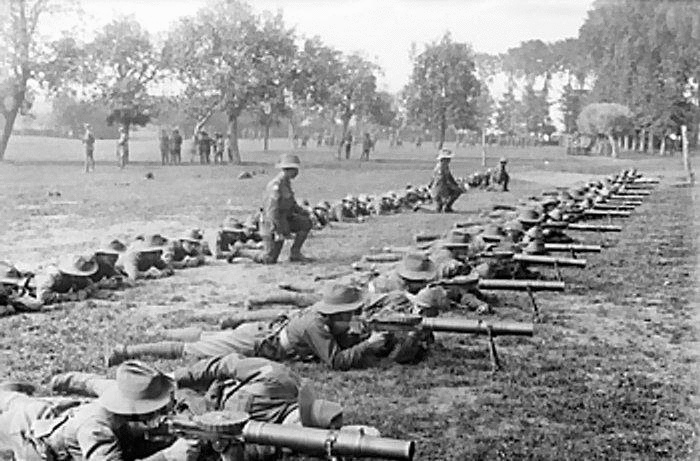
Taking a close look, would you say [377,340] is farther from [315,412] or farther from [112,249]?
[112,249]

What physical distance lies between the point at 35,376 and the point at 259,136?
12.8m

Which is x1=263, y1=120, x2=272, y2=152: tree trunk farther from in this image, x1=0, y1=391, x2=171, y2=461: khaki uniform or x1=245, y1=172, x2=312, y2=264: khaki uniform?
x1=0, y1=391, x2=171, y2=461: khaki uniform

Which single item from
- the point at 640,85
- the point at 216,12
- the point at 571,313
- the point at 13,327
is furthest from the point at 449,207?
the point at 13,327

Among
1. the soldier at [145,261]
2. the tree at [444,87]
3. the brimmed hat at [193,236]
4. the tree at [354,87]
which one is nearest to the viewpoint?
the soldier at [145,261]

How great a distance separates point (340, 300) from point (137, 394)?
2.25m

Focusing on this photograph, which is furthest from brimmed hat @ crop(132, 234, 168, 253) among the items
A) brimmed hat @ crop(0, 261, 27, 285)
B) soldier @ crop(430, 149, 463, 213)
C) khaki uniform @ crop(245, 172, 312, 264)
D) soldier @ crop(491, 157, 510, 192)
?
soldier @ crop(491, 157, 510, 192)

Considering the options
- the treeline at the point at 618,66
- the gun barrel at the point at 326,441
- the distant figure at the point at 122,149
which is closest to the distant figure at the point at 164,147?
the distant figure at the point at 122,149

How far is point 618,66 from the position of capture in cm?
1134

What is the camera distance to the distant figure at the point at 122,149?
2189 cm

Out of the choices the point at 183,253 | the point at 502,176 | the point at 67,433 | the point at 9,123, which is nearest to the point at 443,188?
the point at 502,176

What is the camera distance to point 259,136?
61.5 ft

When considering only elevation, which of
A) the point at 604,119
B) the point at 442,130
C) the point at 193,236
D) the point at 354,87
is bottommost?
the point at 193,236

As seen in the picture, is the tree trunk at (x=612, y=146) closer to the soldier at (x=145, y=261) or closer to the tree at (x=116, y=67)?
the tree at (x=116, y=67)

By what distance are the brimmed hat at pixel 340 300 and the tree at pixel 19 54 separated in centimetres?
625
